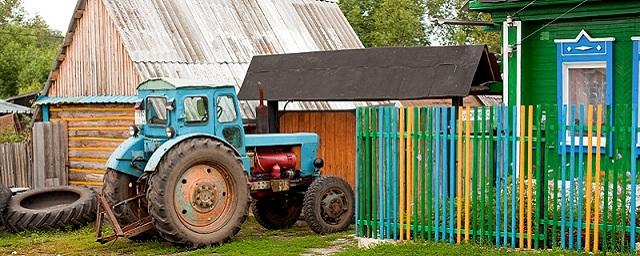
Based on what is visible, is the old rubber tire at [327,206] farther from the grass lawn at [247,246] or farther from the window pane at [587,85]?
the window pane at [587,85]

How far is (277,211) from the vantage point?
52.6ft

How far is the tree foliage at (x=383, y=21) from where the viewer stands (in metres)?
38.7

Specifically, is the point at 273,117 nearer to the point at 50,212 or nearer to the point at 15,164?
the point at 50,212

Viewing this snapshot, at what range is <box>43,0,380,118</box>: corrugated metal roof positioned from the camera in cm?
1878

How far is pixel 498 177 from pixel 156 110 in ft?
18.6

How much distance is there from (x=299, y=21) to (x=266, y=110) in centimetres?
573

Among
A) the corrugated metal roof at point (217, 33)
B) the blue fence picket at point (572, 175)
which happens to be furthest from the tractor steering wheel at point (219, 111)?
the blue fence picket at point (572, 175)

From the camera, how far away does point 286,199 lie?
15961 millimetres

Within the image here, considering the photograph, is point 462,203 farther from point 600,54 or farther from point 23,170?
point 23,170

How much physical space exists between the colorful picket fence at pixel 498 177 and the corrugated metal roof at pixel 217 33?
23.5 feet

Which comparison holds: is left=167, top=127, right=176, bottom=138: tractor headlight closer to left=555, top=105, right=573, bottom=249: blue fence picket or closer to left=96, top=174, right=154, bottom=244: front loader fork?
left=96, top=174, right=154, bottom=244: front loader fork

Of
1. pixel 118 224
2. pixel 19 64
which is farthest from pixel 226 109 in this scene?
pixel 19 64

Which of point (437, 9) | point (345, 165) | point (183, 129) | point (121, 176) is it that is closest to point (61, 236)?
point (121, 176)

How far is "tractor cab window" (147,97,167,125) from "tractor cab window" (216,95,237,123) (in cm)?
80
